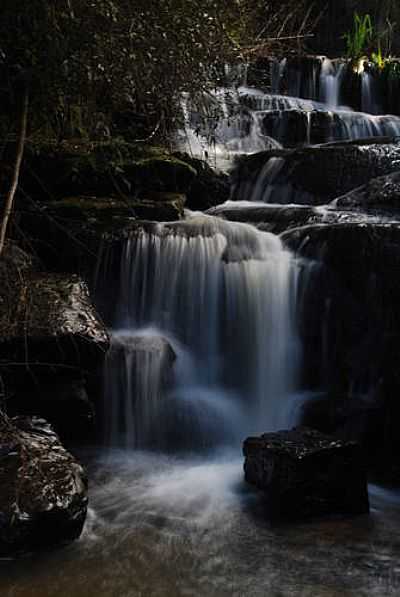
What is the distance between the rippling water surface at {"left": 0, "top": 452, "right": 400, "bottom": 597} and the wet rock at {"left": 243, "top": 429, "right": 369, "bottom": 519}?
12cm

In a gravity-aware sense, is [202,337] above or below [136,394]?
above

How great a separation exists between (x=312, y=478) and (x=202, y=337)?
6.93 feet

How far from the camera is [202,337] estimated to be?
5.97m

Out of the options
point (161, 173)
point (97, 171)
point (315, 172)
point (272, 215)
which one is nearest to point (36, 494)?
point (97, 171)

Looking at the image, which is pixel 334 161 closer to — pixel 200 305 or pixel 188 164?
pixel 188 164

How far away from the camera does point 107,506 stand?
13.7 ft

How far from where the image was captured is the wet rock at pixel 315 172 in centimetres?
855

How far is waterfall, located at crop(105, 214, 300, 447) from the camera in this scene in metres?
5.41

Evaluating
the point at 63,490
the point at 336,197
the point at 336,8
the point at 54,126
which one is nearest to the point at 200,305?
the point at 54,126

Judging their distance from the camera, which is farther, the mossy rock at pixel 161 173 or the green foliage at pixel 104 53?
the mossy rock at pixel 161 173

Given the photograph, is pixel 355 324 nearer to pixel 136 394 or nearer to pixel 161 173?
pixel 136 394

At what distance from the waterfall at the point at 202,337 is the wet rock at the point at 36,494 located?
1458 mm

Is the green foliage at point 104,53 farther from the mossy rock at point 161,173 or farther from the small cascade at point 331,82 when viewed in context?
the small cascade at point 331,82

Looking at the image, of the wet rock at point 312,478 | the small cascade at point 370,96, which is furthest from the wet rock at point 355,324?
the small cascade at point 370,96
